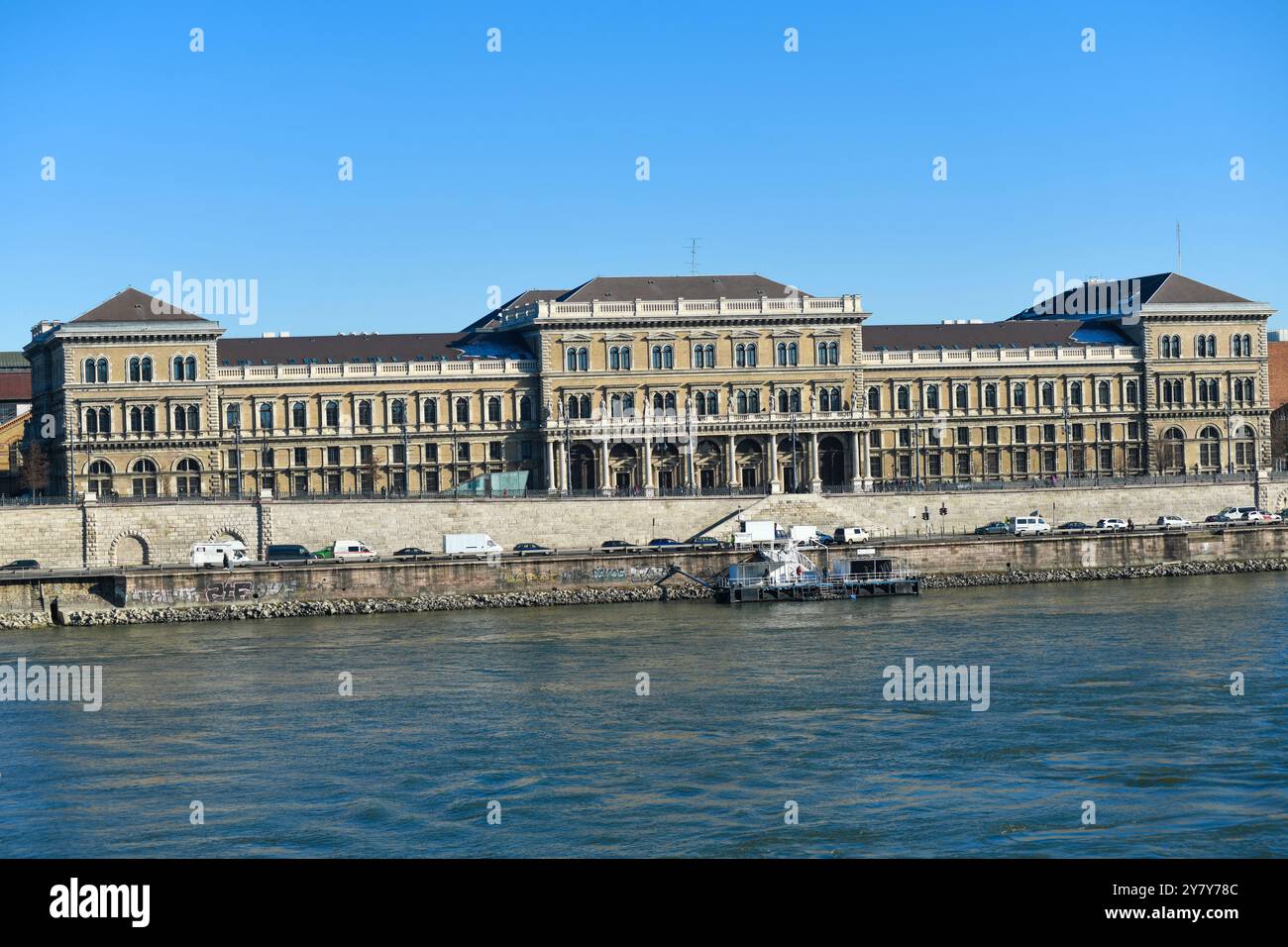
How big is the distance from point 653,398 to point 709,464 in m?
4.71

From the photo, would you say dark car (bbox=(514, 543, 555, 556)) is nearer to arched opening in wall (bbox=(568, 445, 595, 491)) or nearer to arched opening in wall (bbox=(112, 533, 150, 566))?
arched opening in wall (bbox=(568, 445, 595, 491))

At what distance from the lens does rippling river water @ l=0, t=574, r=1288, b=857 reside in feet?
86.8

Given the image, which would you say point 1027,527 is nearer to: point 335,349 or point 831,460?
point 831,460

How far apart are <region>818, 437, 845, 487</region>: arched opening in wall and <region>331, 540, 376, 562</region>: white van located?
95.7ft

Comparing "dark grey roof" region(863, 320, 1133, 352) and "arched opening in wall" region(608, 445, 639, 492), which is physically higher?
"dark grey roof" region(863, 320, 1133, 352)

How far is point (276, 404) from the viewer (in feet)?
292

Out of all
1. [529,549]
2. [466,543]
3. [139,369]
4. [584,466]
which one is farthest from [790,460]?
[139,369]

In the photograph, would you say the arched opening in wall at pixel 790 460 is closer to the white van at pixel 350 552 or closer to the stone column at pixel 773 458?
the stone column at pixel 773 458

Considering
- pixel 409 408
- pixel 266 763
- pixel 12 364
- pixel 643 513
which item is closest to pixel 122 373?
pixel 409 408

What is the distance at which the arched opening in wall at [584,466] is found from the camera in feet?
295

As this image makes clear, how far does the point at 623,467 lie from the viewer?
9062cm

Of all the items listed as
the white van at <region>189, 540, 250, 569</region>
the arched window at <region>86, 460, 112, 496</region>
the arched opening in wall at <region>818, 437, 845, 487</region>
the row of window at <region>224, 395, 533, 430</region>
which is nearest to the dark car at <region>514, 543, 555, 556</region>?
the white van at <region>189, 540, 250, 569</region>

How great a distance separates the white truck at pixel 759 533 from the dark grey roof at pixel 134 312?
31.0 meters
